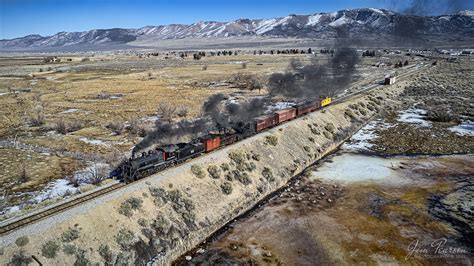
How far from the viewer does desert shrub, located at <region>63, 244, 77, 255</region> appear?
18703 mm

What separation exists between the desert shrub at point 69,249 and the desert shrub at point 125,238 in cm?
251

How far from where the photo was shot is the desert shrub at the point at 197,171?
28587 millimetres

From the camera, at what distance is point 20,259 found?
1727 centimetres

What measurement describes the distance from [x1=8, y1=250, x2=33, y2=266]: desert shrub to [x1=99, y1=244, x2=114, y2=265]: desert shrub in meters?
3.58

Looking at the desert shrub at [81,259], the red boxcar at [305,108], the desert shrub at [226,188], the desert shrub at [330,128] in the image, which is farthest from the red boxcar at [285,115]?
the desert shrub at [81,259]

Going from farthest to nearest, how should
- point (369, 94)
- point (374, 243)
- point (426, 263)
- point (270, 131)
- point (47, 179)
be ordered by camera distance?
point (369, 94)
point (270, 131)
point (47, 179)
point (374, 243)
point (426, 263)

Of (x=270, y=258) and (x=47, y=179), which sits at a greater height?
(x=47, y=179)

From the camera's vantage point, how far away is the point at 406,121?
56031 mm

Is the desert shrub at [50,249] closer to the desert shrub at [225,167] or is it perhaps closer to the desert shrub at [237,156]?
the desert shrub at [225,167]

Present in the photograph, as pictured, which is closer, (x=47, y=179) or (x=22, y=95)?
(x=47, y=179)

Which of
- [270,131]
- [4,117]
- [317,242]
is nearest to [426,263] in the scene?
[317,242]

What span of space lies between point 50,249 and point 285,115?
110ft

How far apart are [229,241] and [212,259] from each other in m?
2.27

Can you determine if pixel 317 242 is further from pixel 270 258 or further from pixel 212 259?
pixel 212 259
